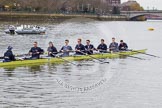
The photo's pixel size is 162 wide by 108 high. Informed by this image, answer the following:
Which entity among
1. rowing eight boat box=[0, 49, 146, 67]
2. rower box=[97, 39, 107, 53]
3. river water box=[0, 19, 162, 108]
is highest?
rower box=[97, 39, 107, 53]

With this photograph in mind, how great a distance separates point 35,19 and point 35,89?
11017 cm

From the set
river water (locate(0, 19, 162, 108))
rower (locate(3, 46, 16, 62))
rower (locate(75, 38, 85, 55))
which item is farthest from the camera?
rower (locate(75, 38, 85, 55))

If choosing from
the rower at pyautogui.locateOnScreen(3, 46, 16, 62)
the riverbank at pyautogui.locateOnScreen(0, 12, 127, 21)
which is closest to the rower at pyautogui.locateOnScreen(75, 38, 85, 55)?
the rower at pyautogui.locateOnScreen(3, 46, 16, 62)

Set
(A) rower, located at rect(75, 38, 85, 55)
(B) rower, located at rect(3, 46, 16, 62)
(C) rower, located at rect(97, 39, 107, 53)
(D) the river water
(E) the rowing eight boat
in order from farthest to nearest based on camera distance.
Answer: (C) rower, located at rect(97, 39, 107, 53) → (A) rower, located at rect(75, 38, 85, 55) → (E) the rowing eight boat → (B) rower, located at rect(3, 46, 16, 62) → (D) the river water

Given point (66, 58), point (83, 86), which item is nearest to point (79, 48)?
point (66, 58)

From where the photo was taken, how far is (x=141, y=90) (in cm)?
2625

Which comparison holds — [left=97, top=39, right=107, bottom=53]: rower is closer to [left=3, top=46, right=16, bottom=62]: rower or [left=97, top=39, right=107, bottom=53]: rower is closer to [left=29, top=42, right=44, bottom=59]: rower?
[left=29, top=42, right=44, bottom=59]: rower

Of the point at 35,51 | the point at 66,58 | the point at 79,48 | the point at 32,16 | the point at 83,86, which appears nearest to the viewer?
the point at 83,86

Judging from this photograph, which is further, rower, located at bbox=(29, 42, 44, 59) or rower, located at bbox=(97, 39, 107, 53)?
rower, located at bbox=(97, 39, 107, 53)

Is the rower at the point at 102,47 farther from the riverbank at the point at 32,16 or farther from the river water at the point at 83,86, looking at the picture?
the riverbank at the point at 32,16

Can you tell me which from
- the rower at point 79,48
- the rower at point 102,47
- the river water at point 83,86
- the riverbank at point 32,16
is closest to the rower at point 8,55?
the river water at point 83,86

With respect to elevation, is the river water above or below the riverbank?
below

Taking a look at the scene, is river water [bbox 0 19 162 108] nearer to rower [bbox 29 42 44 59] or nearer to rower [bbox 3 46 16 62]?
rower [bbox 3 46 16 62]

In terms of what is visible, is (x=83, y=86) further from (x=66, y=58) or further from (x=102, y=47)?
(x=102, y=47)
